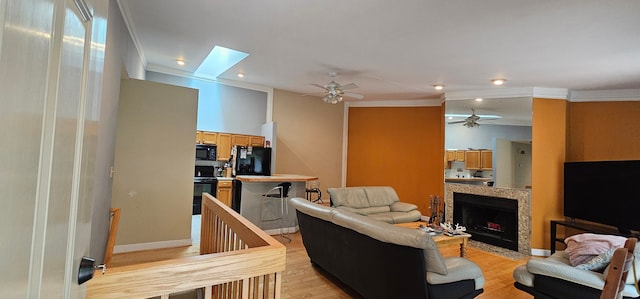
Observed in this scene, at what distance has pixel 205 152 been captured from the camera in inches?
234

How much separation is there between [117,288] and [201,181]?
497 centimetres

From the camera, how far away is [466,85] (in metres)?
5.02

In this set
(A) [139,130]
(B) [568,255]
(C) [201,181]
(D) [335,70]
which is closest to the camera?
(B) [568,255]

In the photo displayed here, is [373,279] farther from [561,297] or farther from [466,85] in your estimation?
[466,85]

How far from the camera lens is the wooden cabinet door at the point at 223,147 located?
6.15 metres

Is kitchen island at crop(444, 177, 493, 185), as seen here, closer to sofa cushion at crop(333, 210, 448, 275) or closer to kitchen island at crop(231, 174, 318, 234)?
kitchen island at crop(231, 174, 318, 234)

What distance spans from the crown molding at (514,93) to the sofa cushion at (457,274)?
12.4 ft

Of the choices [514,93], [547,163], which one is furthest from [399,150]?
[547,163]

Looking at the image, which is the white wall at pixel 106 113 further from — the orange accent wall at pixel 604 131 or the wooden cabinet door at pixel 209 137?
the orange accent wall at pixel 604 131

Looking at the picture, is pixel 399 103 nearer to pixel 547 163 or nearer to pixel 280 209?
pixel 547 163

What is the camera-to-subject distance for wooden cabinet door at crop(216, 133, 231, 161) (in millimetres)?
6148

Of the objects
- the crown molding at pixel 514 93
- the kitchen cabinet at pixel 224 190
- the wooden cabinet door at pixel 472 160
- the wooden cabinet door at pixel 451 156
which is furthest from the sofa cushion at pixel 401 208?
the kitchen cabinet at pixel 224 190

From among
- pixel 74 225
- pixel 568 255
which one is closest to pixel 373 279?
pixel 568 255

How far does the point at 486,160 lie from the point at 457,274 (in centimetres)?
358
